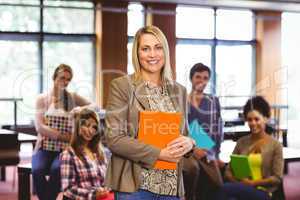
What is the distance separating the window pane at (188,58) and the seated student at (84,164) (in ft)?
2.13

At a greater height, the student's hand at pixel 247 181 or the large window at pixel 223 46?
the large window at pixel 223 46

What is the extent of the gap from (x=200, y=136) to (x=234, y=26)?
858mm

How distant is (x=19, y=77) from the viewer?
10.6 feet

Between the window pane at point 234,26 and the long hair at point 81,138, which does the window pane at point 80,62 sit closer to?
the long hair at point 81,138

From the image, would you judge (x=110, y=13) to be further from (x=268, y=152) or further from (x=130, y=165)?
(x=130, y=165)

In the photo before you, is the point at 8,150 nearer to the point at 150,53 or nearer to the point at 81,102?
the point at 81,102

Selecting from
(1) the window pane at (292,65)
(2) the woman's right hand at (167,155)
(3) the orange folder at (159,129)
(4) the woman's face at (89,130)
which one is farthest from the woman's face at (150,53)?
(1) the window pane at (292,65)

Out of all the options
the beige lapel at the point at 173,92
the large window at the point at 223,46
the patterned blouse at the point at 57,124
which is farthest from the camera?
the large window at the point at 223,46

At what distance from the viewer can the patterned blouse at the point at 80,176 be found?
303 centimetres

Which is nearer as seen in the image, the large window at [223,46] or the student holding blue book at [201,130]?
the student holding blue book at [201,130]

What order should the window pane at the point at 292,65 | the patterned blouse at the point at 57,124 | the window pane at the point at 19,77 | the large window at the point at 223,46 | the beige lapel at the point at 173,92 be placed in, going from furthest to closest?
the window pane at the point at 292,65 → the large window at the point at 223,46 → the patterned blouse at the point at 57,124 → the window pane at the point at 19,77 → the beige lapel at the point at 173,92

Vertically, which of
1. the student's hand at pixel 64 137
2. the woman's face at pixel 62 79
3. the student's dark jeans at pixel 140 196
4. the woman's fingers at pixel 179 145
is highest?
the woman's face at pixel 62 79

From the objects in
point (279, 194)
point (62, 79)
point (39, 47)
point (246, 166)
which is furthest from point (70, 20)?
point (279, 194)

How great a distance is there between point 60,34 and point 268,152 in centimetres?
161
